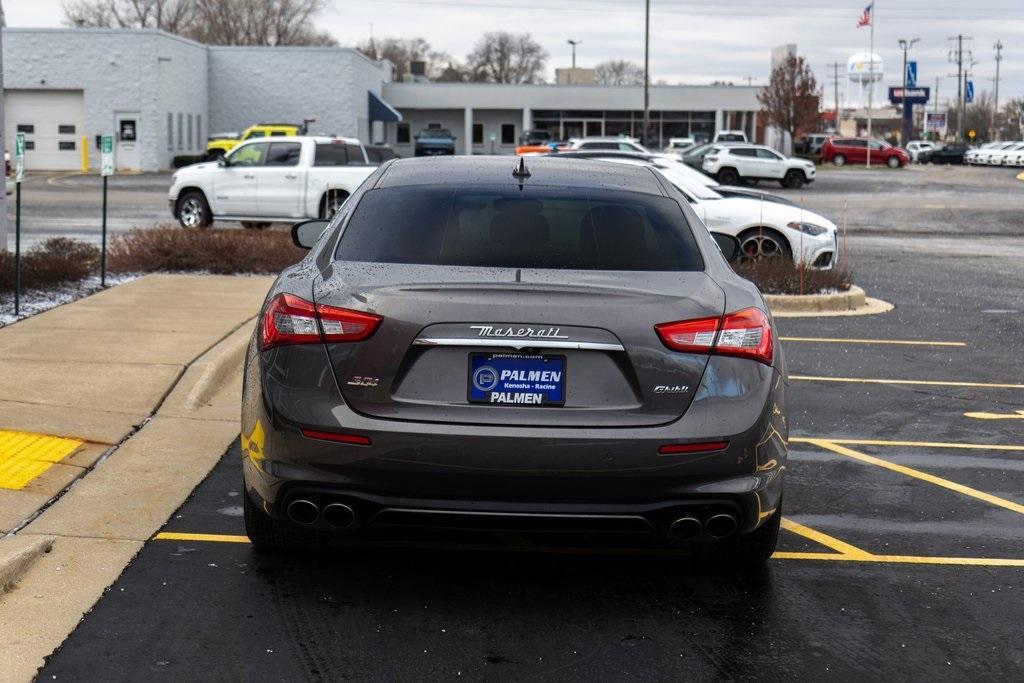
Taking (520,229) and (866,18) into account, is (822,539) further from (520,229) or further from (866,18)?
(866,18)

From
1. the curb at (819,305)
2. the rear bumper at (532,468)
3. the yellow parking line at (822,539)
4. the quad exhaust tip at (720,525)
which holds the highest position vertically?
the rear bumper at (532,468)

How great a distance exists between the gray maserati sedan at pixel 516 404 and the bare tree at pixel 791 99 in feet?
262

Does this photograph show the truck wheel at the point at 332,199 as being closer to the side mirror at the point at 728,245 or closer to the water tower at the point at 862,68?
the side mirror at the point at 728,245

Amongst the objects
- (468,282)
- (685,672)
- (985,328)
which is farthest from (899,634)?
(985,328)

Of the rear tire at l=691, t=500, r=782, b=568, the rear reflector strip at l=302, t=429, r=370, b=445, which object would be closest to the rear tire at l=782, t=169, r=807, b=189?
the rear tire at l=691, t=500, r=782, b=568

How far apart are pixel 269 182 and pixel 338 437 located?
1992 cm

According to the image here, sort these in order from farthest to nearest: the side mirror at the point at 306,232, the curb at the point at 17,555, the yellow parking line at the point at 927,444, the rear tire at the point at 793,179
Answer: the rear tire at the point at 793,179, the yellow parking line at the point at 927,444, the side mirror at the point at 306,232, the curb at the point at 17,555

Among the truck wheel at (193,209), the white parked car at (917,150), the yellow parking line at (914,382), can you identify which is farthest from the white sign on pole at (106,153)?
the white parked car at (917,150)

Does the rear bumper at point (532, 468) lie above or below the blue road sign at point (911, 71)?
below

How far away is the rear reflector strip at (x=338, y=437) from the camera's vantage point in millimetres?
4594

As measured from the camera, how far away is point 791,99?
8244 cm

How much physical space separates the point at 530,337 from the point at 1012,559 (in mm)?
2500

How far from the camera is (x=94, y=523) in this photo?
589cm

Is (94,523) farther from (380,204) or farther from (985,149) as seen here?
(985,149)
